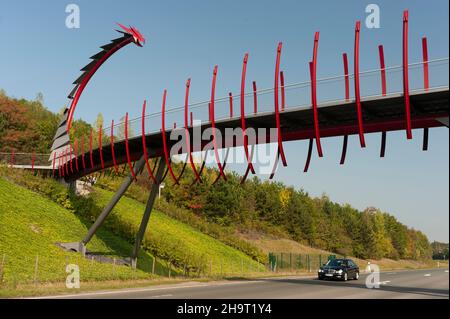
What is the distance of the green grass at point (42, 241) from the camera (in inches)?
916

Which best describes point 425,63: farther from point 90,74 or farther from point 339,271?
point 90,74

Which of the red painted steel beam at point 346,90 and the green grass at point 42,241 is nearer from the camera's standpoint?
the red painted steel beam at point 346,90

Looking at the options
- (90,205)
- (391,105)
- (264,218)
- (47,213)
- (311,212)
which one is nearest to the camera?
(391,105)

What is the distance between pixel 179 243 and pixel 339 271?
1775 centimetres

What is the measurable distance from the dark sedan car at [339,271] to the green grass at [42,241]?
1135cm

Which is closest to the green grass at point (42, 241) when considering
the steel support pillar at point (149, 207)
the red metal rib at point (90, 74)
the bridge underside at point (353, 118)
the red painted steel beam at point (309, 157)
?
the steel support pillar at point (149, 207)

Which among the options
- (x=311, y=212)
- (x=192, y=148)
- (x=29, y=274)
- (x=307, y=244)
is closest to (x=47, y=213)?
(x=29, y=274)

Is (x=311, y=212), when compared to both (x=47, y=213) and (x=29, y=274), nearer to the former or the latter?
(x=47, y=213)

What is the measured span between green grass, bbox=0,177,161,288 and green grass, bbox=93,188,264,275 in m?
2.47

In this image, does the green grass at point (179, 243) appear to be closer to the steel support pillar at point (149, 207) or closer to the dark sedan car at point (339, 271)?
the steel support pillar at point (149, 207)

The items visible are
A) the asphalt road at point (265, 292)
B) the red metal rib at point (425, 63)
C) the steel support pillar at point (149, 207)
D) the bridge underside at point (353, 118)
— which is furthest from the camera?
the steel support pillar at point (149, 207)

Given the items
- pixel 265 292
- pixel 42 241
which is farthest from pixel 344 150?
pixel 42 241
